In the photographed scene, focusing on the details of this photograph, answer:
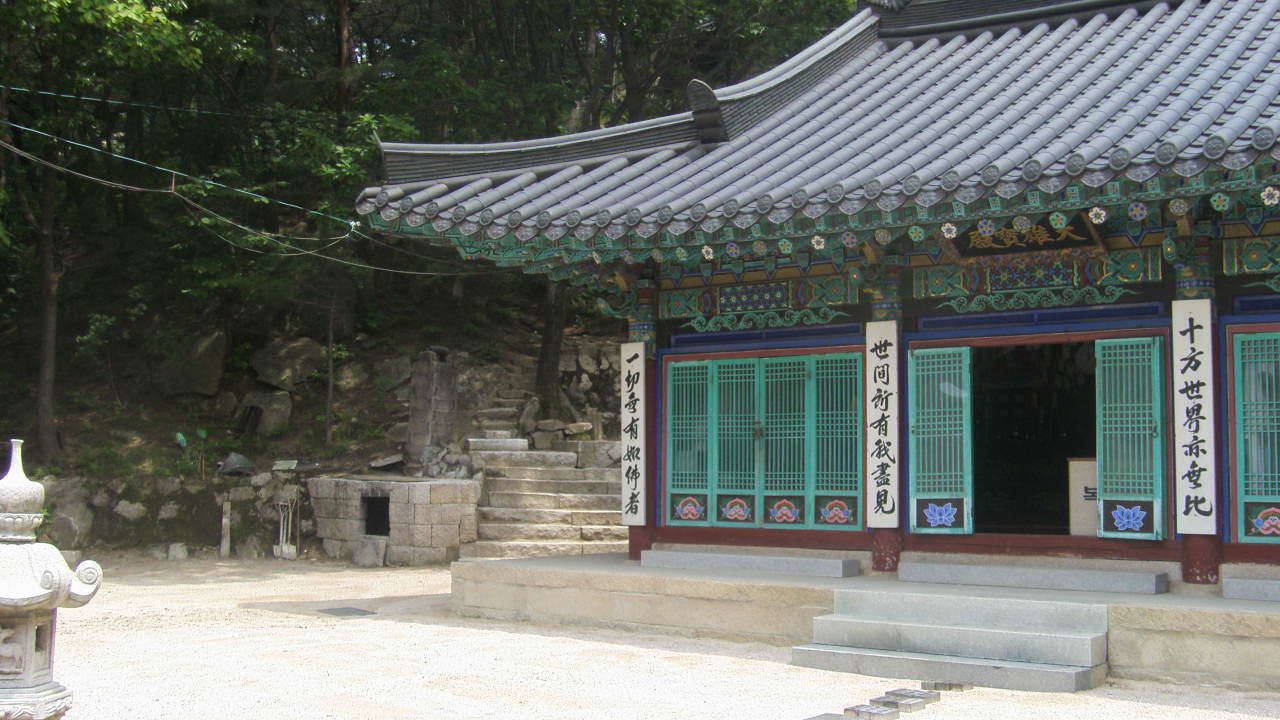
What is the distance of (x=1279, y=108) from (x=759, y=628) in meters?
5.32

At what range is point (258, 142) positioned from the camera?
19203mm

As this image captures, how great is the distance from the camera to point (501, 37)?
2153cm

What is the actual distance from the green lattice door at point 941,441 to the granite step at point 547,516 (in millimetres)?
7541

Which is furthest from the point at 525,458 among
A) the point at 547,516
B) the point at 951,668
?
the point at 951,668

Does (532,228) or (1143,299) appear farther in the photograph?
(532,228)

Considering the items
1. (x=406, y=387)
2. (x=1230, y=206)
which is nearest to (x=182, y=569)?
(x=406, y=387)

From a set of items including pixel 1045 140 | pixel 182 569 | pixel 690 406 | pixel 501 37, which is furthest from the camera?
pixel 501 37

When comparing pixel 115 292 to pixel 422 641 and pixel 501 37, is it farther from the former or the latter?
pixel 422 641

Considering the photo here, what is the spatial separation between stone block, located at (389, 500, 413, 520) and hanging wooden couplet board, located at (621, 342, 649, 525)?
19.4 ft

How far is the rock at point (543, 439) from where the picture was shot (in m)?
19.2

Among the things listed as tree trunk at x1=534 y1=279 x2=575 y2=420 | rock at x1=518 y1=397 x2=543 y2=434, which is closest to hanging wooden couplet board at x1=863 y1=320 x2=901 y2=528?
rock at x1=518 y1=397 x2=543 y2=434

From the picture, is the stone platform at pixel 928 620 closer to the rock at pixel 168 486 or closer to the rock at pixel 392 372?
the rock at pixel 168 486

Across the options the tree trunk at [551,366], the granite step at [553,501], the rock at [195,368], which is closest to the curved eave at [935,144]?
the granite step at [553,501]

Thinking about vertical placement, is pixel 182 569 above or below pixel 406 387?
below
